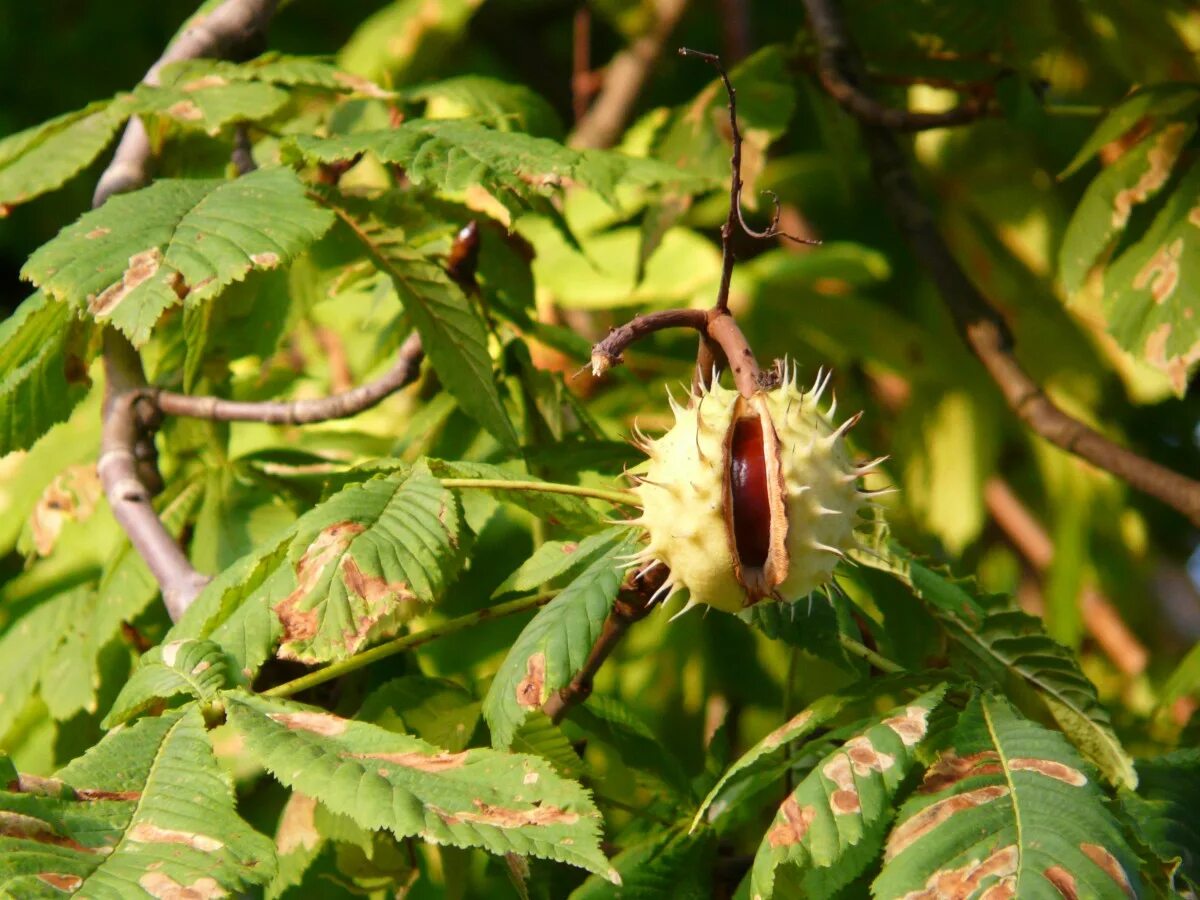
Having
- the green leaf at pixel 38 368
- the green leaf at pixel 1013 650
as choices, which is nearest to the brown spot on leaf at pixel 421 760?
the green leaf at pixel 1013 650

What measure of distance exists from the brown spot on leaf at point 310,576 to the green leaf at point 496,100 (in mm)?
840

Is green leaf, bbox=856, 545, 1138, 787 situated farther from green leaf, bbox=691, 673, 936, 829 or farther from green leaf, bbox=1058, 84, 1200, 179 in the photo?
green leaf, bbox=1058, 84, 1200, 179

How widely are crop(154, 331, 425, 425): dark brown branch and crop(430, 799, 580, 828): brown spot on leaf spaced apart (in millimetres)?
866

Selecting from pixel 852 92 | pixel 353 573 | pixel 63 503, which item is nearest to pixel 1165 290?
pixel 852 92

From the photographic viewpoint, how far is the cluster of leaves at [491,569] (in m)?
1.02

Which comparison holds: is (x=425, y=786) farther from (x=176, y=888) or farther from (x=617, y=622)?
(x=617, y=622)

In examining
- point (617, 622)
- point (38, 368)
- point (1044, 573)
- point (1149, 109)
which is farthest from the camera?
point (1044, 573)

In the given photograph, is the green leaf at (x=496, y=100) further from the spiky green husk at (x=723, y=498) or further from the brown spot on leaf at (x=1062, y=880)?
the brown spot on leaf at (x=1062, y=880)

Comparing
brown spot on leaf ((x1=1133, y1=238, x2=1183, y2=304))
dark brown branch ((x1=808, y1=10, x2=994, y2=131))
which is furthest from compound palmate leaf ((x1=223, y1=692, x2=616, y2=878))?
dark brown branch ((x1=808, y1=10, x2=994, y2=131))

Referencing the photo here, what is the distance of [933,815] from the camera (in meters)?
1.04

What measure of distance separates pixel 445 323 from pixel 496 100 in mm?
572

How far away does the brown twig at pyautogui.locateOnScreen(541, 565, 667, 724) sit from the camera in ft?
4.05

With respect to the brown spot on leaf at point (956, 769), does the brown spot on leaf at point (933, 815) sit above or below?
above

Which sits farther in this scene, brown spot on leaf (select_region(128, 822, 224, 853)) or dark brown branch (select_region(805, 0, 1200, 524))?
dark brown branch (select_region(805, 0, 1200, 524))
